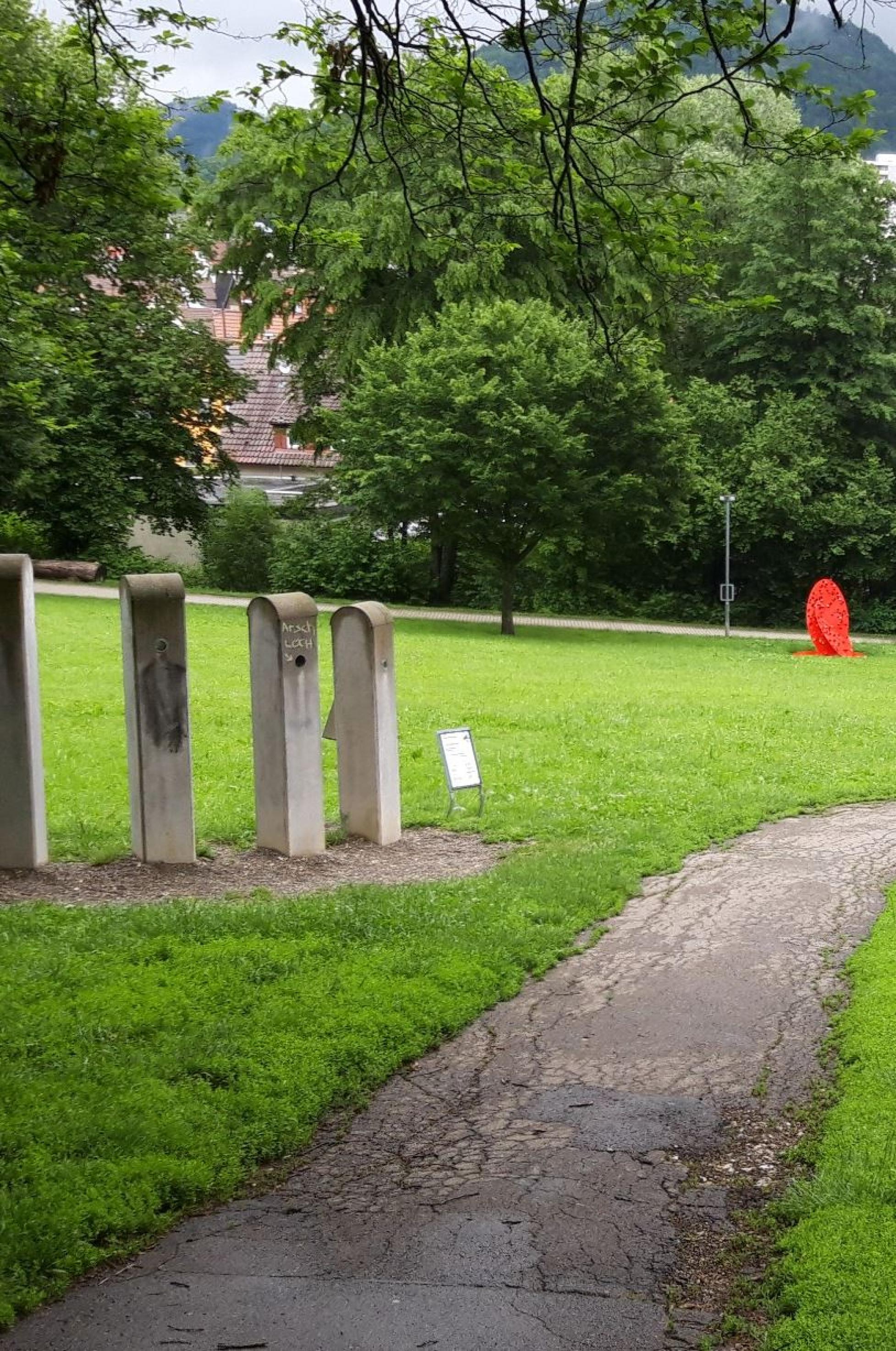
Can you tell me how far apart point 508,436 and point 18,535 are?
40.6ft

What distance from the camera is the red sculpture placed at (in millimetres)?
32312

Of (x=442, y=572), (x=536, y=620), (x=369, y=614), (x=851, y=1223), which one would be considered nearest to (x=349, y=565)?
(x=442, y=572)

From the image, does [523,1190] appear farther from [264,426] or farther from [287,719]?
[264,426]

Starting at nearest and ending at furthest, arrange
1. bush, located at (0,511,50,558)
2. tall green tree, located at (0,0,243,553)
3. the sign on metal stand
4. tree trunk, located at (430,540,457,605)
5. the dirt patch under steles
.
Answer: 1. the dirt patch under steles
2. the sign on metal stand
3. tall green tree, located at (0,0,243,553)
4. bush, located at (0,511,50,558)
5. tree trunk, located at (430,540,457,605)

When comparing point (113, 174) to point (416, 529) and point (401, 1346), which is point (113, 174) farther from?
point (416, 529)

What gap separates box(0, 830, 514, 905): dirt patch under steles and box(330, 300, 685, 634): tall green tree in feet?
66.0

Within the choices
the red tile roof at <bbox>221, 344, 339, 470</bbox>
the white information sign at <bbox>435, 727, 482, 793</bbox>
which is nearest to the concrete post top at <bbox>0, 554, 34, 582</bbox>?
the white information sign at <bbox>435, 727, 482, 793</bbox>

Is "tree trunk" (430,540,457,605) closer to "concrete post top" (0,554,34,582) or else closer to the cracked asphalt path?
"concrete post top" (0,554,34,582)

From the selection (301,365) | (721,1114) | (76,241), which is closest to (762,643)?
(301,365)

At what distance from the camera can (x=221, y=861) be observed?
1024 centimetres

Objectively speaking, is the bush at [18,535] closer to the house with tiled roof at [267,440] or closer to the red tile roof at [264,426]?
the house with tiled roof at [267,440]

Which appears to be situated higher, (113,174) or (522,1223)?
(113,174)

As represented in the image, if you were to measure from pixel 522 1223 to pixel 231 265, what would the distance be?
3656 centimetres

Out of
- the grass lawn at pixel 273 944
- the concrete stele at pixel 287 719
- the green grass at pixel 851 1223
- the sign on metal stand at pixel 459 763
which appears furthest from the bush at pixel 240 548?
the green grass at pixel 851 1223
